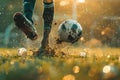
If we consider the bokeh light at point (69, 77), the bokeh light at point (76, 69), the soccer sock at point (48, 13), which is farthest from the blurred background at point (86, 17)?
the bokeh light at point (69, 77)

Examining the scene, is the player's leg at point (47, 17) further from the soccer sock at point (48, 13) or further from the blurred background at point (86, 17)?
the blurred background at point (86, 17)

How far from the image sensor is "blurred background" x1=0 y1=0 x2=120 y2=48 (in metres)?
19.8

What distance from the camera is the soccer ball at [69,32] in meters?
5.52

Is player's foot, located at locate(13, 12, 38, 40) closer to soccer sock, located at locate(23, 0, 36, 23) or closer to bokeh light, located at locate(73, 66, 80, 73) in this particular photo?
soccer sock, located at locate(23, 0, 36, 23)

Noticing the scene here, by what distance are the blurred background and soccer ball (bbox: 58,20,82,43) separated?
13.1m

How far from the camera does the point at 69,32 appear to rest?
5.56m

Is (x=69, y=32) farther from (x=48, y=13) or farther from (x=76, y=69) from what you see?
(x=76, y=69)

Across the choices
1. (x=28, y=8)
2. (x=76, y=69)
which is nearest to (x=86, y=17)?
(x=28, y=8)

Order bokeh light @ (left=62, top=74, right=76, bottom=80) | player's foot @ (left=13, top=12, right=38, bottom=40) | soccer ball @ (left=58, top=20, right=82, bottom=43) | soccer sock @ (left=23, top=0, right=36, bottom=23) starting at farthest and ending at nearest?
soccer ball @ (left=58, top=20, right=82, bottom=43)
soccer sock @ (left=23, top=0, right=36, bottom=23)
player's foot @ (left=13, top=12, right=38, bottom=40)
bokeh light @ (left=62, top=74, right=76, bottom=80)

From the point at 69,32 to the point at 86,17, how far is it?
1491cm

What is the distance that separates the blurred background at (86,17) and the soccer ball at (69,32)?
13.1 m

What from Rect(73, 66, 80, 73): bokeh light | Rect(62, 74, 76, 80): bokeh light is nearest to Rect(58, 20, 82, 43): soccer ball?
Rect(73, 66, 80, 73): bokeh light

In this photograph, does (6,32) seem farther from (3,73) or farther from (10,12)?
(3,73)

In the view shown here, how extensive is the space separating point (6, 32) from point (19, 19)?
16456 millimetres
